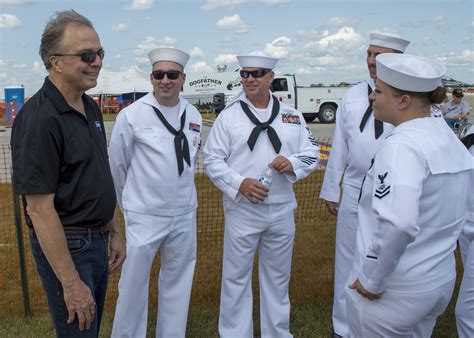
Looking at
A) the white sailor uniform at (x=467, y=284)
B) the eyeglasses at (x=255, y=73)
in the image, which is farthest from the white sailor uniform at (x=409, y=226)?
the eyeglasses at (x=255, y=73)

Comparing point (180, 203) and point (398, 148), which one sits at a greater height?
point (398, 148)

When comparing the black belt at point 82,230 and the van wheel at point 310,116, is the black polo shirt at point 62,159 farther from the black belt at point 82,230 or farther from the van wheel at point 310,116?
the van wheel at point 310,116

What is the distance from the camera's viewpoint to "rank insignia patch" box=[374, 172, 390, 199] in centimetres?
216

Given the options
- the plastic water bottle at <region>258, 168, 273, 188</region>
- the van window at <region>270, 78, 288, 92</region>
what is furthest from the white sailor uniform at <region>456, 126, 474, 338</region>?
the van window at <region>270, 78, 288, 92</region>

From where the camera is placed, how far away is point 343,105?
4.02 metres

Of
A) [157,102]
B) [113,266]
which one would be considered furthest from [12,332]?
[157,102]

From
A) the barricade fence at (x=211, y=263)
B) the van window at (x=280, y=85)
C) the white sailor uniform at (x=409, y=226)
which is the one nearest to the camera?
the white sailor uniform at (x=409, y=226)

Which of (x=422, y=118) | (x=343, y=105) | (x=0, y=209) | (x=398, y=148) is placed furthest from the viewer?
(x=0, y=209)

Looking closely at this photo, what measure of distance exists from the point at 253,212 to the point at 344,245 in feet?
2.56

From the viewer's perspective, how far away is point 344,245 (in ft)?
13.3

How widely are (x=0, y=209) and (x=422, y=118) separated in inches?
295

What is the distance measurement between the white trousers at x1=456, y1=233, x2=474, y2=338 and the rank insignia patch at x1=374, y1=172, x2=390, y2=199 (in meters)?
1.57

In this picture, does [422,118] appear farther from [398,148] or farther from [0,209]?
[0,209]

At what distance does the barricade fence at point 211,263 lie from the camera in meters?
4.96
